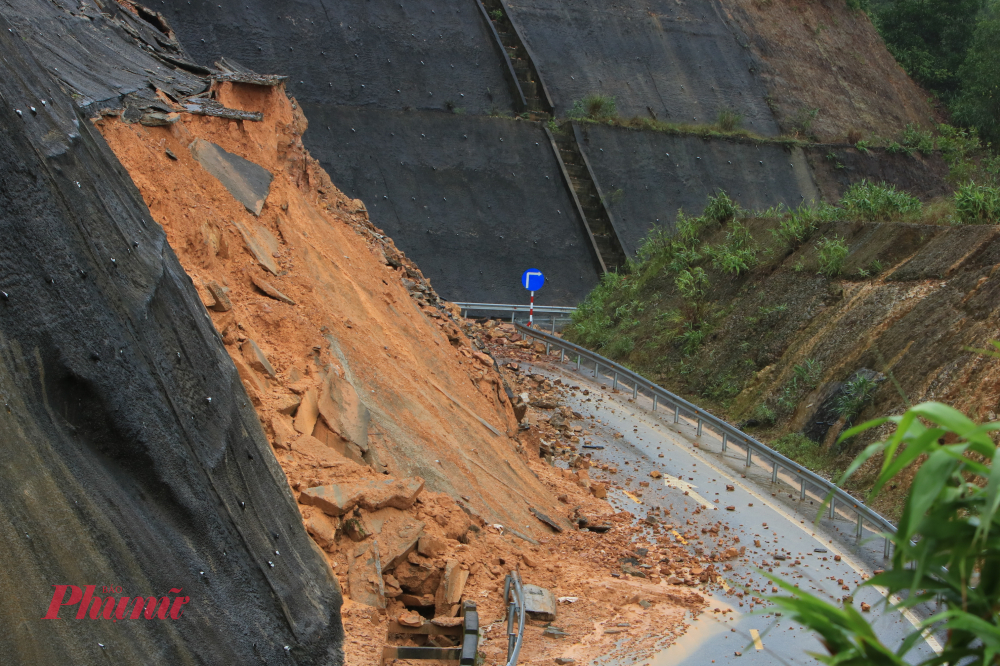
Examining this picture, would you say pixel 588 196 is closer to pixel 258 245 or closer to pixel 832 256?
pixel 832 256

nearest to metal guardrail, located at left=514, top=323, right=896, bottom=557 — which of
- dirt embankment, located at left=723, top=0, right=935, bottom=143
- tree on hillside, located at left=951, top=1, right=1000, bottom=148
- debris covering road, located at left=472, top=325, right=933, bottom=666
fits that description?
debris covering road, located at left=472, top=325, right=933, bottom=666

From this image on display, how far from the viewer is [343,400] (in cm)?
1100

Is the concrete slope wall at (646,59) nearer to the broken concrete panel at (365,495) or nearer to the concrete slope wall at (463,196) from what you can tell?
the concrete slope wall at (463,196)

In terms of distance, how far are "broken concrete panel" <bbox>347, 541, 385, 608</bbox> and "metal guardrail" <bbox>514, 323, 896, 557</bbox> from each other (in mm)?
4378

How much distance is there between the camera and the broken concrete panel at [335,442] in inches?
412

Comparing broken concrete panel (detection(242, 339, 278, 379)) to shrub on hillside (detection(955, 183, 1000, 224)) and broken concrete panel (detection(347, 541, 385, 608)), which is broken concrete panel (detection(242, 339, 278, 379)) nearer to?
broken concrete panel (detection(347, 541, 385, 608))

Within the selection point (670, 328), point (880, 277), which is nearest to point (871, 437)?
point (880, 277)

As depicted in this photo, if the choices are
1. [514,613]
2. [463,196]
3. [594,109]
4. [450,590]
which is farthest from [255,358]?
[594,109]

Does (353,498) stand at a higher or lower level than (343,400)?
lower

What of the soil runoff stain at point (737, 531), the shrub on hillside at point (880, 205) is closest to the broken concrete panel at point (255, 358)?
the soil runoff stain at point (737, 531)

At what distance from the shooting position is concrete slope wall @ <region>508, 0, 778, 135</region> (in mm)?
38688

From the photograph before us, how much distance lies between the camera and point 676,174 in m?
Result: 36.3

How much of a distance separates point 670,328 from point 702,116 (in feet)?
60.5

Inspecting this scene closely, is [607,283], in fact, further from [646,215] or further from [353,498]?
[353,498]
